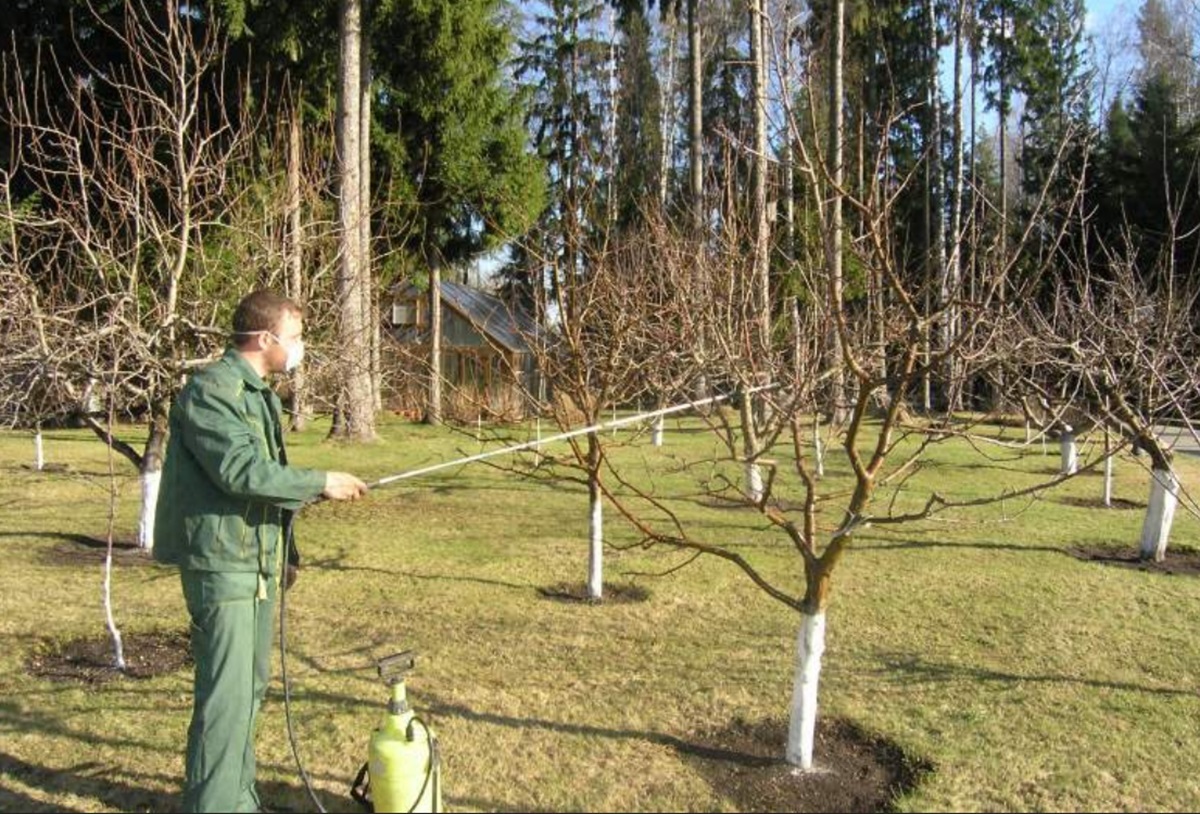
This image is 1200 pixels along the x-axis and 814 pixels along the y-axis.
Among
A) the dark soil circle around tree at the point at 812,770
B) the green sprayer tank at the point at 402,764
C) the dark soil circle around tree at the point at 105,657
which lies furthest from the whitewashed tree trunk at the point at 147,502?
the dark soil circle around tree at the point at 812,770

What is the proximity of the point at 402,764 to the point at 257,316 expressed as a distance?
65.9 inches

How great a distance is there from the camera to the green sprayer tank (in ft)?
10.5

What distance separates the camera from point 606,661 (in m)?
5.39

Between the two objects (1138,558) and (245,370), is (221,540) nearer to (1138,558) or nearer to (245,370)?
(245,370)

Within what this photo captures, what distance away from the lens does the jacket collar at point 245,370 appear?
3.33 m

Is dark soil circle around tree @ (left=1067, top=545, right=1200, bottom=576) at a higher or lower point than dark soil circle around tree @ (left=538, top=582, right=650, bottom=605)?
higher

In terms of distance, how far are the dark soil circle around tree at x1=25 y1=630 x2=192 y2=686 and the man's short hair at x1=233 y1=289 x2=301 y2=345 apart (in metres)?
2.52

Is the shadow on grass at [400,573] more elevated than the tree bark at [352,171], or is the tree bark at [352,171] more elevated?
the tree bark at [352,171]

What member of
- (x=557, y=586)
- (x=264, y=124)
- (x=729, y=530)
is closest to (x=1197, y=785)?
(x=557, y=586)

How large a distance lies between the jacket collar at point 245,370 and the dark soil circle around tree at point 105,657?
245 centimetres

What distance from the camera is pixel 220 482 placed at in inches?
122

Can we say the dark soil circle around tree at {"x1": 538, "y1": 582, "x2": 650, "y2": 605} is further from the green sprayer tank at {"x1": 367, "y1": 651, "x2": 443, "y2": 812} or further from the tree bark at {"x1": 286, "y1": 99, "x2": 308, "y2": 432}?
the green sprayer tank at {"x1": 367, "y1": 651, "x2": 443, "y2": 812}

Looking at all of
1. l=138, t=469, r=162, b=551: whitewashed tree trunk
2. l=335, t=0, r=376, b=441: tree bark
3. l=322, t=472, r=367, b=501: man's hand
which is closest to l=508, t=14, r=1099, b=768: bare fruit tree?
l=322, t=472, r=367, b=501: man's hand

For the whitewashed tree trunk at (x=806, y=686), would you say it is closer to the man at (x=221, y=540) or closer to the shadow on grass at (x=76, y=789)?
the man at (x=221, y=540)
